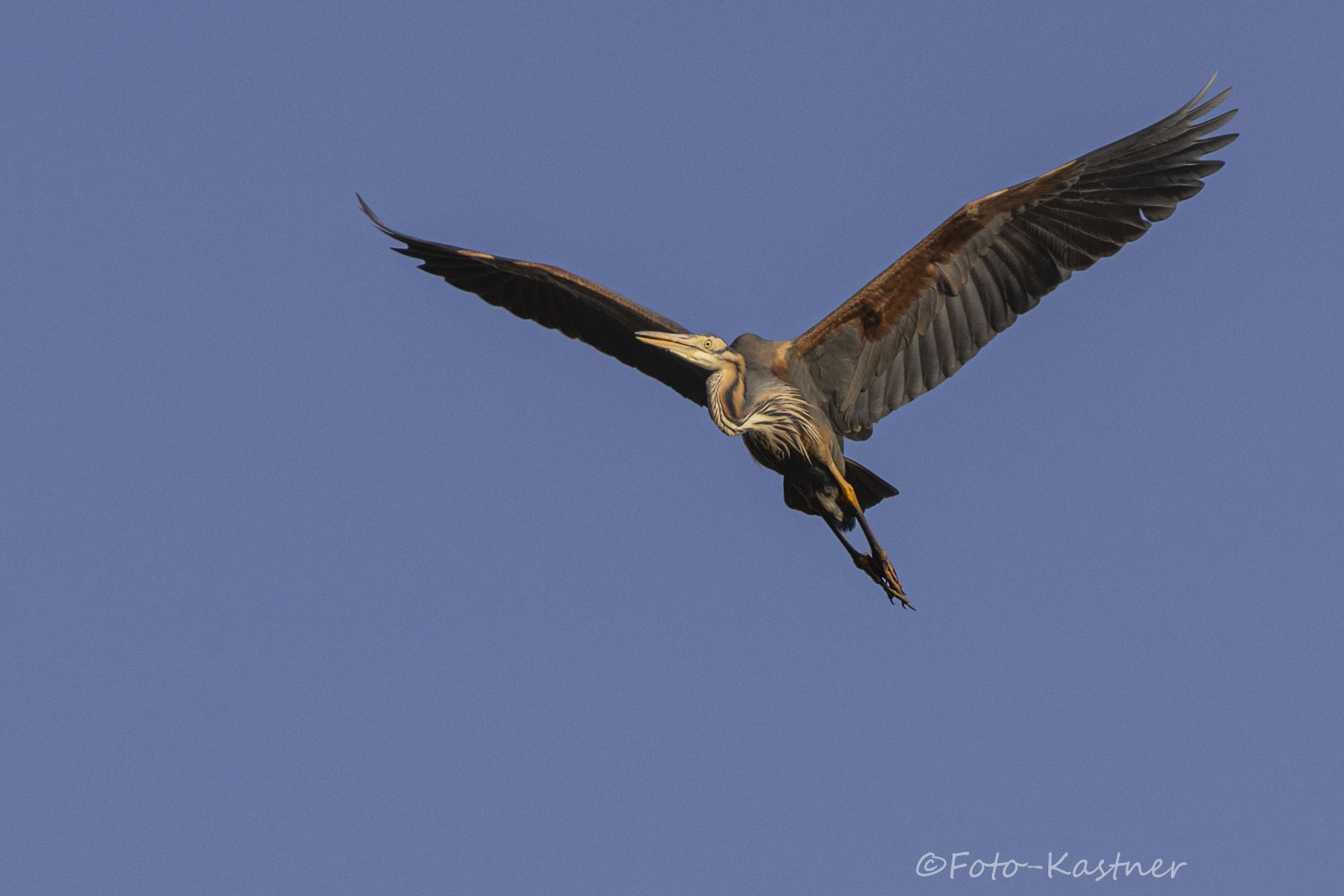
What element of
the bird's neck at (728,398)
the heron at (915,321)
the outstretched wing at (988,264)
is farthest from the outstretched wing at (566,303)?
the outstretched wing at (988,264)

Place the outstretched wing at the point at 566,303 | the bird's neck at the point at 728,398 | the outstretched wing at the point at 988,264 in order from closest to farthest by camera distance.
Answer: the outstretched wing at the point at 988,264 → the bird's neck at the point at 728,398 → the outstretched wing at the point at 566,303

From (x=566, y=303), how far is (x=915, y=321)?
3.22 metres

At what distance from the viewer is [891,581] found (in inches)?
506

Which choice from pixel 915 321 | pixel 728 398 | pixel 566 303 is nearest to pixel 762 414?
pixel 728 398

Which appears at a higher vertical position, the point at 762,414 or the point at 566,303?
the point at 566,303

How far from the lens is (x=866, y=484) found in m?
13.2

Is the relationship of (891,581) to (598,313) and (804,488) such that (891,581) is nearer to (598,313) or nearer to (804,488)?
(804,488)

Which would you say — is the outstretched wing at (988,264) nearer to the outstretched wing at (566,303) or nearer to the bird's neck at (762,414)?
the bird's neck at (762,414)

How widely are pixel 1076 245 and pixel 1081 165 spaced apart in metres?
0.58

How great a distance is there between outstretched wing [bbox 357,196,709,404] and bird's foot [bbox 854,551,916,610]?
198 cm

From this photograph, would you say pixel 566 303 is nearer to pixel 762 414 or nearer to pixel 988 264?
pixel 762 414

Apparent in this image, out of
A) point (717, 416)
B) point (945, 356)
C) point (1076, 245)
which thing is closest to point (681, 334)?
point (717, 416)

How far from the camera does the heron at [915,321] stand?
12391mm

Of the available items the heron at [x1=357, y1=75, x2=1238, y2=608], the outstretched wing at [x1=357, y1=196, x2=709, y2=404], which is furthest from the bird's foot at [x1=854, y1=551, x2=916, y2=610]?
the outstretched wing at [x1=357, y1=196, x2=709, y2=404]
